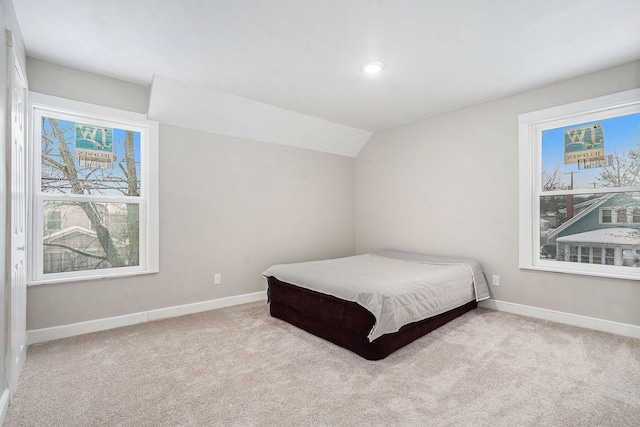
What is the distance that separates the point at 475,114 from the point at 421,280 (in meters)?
2.20

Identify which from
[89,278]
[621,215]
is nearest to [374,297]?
[621,215]

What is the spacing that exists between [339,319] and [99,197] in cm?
255

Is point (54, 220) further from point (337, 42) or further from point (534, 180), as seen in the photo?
point (534, 180)

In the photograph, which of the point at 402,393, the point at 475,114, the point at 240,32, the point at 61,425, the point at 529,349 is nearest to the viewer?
the point at 61,425

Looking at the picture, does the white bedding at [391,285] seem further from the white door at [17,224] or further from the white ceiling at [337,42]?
the white door at [17,224]

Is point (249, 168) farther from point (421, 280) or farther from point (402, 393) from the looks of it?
point (402, 393)

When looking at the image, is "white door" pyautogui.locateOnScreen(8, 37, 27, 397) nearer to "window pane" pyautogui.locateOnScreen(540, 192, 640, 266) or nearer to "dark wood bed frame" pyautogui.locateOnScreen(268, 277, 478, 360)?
"dark wood bed frame" pyautogui.locateOnScreen(268, 277, 478, 360)

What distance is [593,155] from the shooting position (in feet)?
10.2

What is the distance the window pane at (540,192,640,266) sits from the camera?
293 centimetres

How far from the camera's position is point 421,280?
2842 mm

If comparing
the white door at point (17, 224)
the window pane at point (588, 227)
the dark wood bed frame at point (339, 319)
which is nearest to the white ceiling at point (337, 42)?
the white door at point (17, 224)

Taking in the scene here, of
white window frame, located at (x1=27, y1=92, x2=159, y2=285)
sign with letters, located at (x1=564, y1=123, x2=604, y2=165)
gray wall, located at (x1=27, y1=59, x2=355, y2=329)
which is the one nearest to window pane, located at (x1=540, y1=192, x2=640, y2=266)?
sign with letters, located at (x1=564, y1=123, x2=604, y2=165)

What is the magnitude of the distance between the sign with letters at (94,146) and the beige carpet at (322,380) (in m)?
1.63

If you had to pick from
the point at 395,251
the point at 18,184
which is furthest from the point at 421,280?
the point at 18,184
